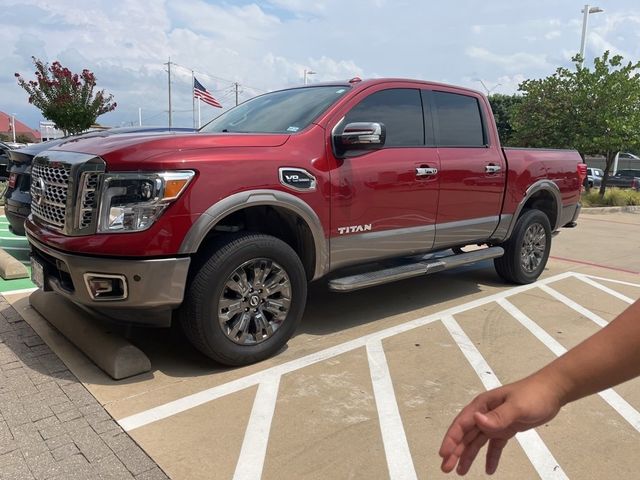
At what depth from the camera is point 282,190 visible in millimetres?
3701

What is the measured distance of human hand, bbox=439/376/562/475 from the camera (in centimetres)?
118

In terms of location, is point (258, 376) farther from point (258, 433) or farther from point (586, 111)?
point (586, 111)

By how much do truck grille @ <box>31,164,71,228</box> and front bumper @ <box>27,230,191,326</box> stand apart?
0.26 m

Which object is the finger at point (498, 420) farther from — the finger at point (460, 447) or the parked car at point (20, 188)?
the parked car at point (20, 188)


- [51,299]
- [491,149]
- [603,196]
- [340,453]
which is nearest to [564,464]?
[340,453]

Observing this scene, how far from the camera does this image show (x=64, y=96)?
17281mm

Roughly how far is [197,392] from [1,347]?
167cm

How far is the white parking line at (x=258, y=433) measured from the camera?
260cm

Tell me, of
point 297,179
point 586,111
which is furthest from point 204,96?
point 297,179

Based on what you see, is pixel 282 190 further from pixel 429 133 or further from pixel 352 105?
pixel 429 133

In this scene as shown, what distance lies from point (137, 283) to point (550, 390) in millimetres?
2586

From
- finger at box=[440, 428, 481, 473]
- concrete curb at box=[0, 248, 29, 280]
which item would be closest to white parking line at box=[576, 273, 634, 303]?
finger at box=[440, 428, 481, 473]

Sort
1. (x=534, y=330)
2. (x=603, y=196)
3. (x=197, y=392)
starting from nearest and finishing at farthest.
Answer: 1. (x=197, y=392)
2. (x=534, y=330)
3. (x=603, y=196)

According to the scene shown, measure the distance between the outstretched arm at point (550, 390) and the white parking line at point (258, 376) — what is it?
7.38ft
